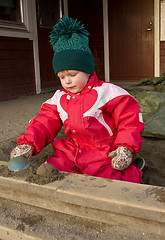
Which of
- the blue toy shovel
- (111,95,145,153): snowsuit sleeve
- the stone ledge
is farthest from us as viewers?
(111,95,145,153): snowsuit sleeve

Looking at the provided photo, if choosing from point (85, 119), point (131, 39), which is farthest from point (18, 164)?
point (131, 39)

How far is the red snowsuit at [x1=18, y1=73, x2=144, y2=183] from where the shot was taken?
1838 millimetres

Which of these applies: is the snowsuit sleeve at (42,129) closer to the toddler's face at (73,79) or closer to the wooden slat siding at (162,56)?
the toddler's face at (73,79)

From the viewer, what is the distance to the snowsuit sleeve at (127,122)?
5.80 ft

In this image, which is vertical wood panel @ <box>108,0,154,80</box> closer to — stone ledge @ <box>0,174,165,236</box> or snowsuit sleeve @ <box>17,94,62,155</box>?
snowsuit sleeve @ <box>17,94,62,155</box>

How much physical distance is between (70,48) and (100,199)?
3.21 feet

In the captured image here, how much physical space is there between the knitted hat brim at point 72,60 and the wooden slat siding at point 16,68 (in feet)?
12.4

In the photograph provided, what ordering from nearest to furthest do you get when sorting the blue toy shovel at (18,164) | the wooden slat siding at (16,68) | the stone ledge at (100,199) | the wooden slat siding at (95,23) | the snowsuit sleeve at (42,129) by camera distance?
1. the stone ledge at (100,199)
2. the blue toy shovel at (18,164)
3. the snowsuit sleeve at (42,129)
4. the wooden slat siding at (16,68)
5. the wooden slat siding at (95,23)

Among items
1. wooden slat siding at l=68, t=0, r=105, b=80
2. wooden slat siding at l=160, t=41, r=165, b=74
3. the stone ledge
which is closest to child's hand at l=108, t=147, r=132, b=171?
the stone ledge

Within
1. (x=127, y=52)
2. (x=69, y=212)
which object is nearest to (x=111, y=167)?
(x=69, y=212)

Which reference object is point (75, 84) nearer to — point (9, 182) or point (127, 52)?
point (9, 182)

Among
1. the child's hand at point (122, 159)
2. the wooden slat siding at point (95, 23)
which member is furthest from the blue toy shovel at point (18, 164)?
the wooden slat siding at point (95, 23)

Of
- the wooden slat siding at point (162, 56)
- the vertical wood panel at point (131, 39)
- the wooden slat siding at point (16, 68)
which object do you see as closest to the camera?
the wooden slat siding at point (16, 68)

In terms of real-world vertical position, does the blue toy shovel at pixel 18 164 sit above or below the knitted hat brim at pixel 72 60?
below
